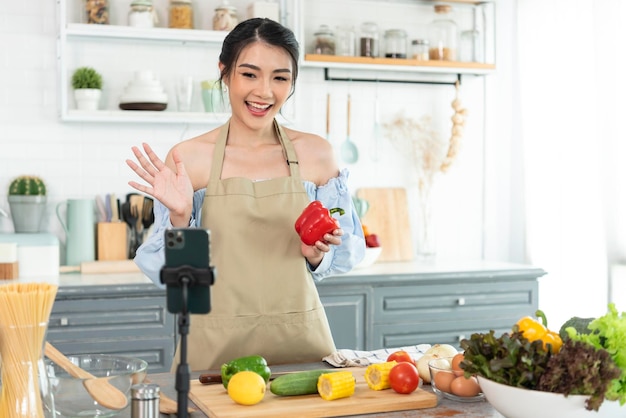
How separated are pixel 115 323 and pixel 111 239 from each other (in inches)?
30.0

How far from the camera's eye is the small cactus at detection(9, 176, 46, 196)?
4664mm

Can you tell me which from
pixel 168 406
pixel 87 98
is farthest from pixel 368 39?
pixel 168 406

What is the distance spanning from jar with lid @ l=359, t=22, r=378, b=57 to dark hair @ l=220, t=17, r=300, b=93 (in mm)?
2371

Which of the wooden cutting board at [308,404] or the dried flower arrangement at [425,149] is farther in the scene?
the dried flower arrangement at [425,149]

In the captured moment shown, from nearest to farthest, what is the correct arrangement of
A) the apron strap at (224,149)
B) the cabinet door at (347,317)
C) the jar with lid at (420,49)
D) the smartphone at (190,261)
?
the smartphone at (190,261)
the apron strap at (224,149)
the cabinet door at (347,317)
the jar with lid at (420,49)

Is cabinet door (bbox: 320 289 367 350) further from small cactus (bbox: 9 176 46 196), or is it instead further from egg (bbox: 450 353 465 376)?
egg (bbox: 450 353 465 376)

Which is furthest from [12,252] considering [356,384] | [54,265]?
[356,384]

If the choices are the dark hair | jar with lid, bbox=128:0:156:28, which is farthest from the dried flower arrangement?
the dark hair

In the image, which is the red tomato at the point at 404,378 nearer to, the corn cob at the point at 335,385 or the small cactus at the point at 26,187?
the corn cob at the point at 335,385

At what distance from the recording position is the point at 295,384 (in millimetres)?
2201

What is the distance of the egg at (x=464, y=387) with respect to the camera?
86.6 inches

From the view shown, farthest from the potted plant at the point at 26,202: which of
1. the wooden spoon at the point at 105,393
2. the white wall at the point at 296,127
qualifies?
the wooden spoon at the point at 105,393

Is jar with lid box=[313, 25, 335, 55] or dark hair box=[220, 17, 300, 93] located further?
jar with lid box=[313, 25, 335, 55]

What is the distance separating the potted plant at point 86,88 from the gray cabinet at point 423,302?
1.56 metres
